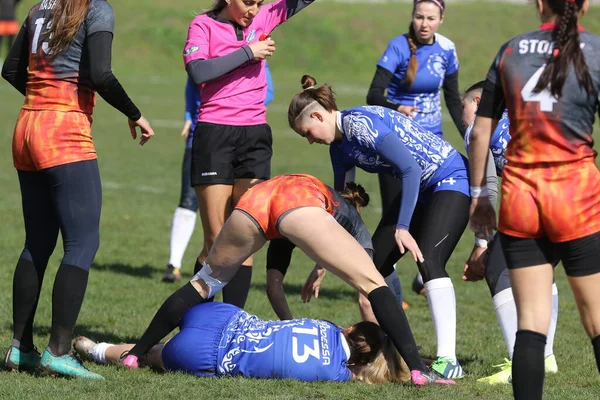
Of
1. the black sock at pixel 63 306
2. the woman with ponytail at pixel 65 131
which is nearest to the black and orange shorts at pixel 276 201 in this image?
the woman with ponytail at pixel 65 131

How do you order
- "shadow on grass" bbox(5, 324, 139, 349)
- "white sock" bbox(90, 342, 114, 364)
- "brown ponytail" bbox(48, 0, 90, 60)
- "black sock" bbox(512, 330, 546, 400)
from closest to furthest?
1. "black sock" bbox(512, 330, 546, 400)
2. "brown ponytail" bbox(48, 0, 90, 60)
3. "white sock" bbox(90, 342, 114, 364)
4. "shadow on grass" bbox(5, 324, 139, 349)

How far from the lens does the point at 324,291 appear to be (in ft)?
29.7

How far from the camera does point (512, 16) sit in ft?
114

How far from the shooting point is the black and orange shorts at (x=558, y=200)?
4066mm

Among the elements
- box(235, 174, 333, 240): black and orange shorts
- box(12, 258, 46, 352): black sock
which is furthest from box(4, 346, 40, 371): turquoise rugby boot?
box(235, 174, 333, 240): black and orange shorts

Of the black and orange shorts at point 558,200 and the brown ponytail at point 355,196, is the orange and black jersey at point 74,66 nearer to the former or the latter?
the brown ponytail at point 355,196

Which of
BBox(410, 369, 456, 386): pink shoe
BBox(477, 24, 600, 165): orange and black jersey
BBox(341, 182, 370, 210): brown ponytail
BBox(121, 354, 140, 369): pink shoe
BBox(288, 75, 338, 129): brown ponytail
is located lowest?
BBox(121, 354, 140, 369): pink shoe

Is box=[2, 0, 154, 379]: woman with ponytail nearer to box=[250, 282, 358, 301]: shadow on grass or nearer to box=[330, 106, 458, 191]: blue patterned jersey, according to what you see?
box=[330, 106, 458, 191]: blue patterned jersey

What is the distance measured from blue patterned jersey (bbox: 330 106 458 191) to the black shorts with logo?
625mm

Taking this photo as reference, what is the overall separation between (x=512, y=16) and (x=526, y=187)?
104 feet

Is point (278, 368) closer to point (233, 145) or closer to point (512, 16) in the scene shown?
point (233, 145)

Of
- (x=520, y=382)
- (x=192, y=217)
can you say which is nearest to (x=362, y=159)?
(x=520, y=382)

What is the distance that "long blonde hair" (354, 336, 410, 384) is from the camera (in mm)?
5570

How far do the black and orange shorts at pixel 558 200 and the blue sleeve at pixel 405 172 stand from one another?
58.0 inches
